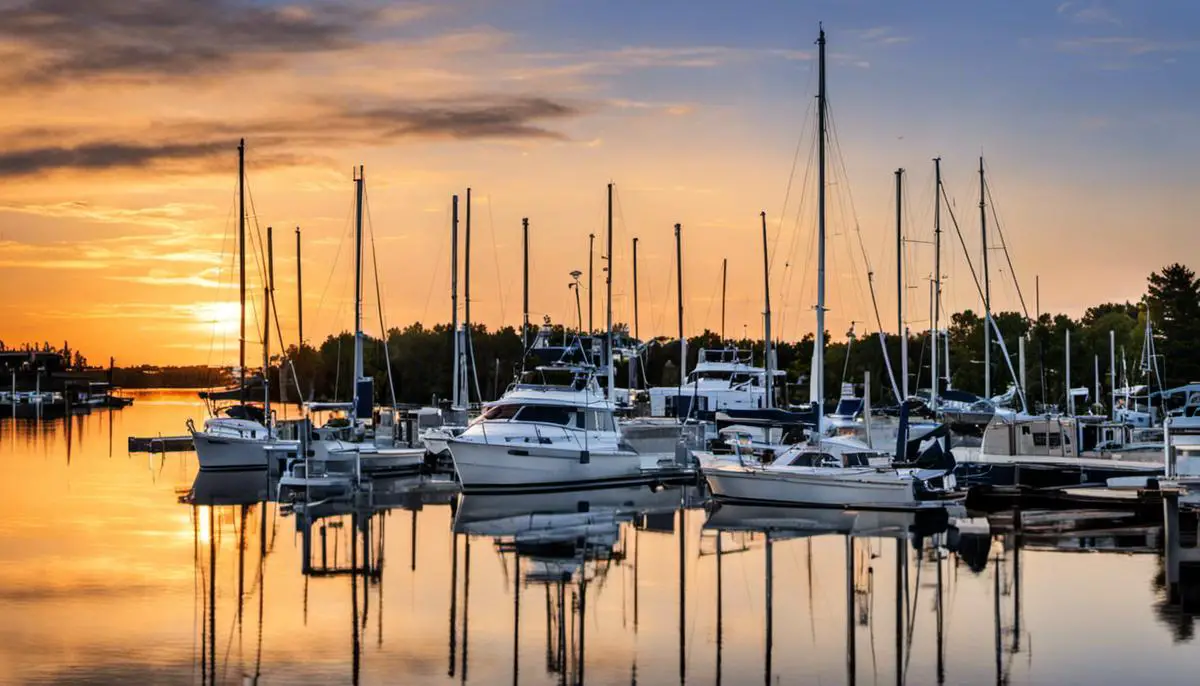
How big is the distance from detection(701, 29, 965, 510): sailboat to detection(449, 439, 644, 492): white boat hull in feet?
15.9

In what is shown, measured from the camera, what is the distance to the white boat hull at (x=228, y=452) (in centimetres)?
5384

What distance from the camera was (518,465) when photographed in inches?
1759

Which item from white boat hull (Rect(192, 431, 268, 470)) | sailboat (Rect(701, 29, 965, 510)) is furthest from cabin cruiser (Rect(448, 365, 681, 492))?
white boat hull (Rect(192, 431, 268, 470))

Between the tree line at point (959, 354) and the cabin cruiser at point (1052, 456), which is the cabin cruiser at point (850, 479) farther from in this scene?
the tree line at point (959, 354)

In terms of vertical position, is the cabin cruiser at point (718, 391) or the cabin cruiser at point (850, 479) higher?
the cabin cruiser at point (718, 391)

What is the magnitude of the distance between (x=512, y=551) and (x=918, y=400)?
40.1 m

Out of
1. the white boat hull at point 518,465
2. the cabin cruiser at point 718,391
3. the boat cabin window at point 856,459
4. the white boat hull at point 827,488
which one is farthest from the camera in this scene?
the cabin cruiser at point 718,391

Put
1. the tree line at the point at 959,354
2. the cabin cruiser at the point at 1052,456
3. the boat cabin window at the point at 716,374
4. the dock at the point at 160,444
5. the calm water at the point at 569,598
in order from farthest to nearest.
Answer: the tree line at the point at 959,354 < the boat cabin window at the point at 716,374 < the dock at the point at 160,444 < the cabin cruiser at the point at 1052,456 < the calm water at the point at 569,598

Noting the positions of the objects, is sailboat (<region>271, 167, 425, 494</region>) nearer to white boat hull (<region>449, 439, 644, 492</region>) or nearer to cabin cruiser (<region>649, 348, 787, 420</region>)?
white boat hull (<region>449, 439, 644, 492</region>)

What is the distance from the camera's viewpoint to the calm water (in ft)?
69.3

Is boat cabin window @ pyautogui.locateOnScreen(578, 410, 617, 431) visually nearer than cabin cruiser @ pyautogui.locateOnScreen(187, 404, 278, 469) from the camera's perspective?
Yes

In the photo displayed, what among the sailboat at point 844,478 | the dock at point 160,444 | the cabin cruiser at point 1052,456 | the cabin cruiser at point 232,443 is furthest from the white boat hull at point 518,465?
the dock at point 160,444

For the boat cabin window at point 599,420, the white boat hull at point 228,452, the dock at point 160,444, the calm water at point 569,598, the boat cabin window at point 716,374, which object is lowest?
the calm water at point 569,598

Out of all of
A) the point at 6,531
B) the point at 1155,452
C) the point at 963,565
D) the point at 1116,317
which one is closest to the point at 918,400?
the point at 1155,452
